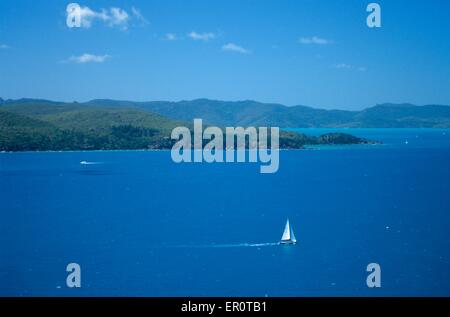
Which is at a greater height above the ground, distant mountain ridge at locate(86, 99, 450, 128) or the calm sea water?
distant mountain ridge at locate(86, 99, 450, 128)

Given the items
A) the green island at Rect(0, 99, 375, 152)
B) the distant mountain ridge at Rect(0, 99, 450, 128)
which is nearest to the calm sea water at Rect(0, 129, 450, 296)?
the distant mountain ridge at Rect(0, 99, 450, 128)

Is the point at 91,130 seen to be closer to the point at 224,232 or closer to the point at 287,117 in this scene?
the point at 287,117

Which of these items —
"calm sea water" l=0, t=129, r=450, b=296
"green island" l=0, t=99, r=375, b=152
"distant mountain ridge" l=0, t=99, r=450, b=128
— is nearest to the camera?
"calm sea water" l=0, t=129, r=450, b=296

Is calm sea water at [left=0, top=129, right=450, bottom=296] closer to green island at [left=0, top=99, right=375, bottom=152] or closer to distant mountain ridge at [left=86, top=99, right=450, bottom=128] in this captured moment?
distant mountain ridge at [left=86, top=99, right=450, bottom=128]

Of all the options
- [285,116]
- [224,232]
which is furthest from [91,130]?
[224,232]

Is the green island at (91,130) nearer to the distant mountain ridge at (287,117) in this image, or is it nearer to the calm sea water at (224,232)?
the distant mountain ridge at (287,117)
